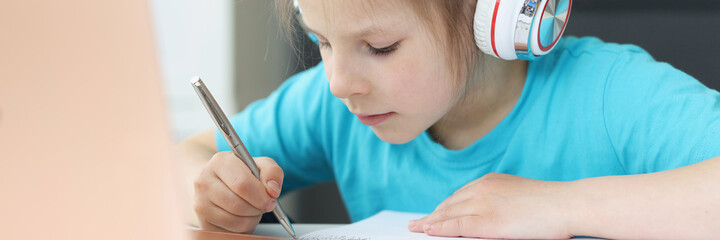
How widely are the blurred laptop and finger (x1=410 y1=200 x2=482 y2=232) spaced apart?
21 cm

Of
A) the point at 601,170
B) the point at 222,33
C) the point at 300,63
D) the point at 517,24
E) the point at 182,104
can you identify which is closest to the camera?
the point at 517,24

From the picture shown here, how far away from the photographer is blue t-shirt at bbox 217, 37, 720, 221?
1.74 feet

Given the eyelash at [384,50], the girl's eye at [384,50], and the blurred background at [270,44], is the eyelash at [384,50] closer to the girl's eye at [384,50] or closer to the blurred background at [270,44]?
the girl's eye at [384,50]

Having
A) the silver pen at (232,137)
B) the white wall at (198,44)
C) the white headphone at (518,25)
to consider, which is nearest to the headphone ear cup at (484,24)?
the white headphone at (518,25)

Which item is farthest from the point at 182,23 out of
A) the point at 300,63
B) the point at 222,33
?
the point at 300,63

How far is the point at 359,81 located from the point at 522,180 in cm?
15

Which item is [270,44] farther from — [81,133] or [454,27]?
[81,133]

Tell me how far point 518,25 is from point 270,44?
442 millimetres

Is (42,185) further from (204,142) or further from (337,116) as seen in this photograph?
(337,116)

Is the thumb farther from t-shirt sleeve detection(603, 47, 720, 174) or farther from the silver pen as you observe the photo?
t-shirt sleeve detection(603, 47, 720, 174)

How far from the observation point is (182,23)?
2.92 ft

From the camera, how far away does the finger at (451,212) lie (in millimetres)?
470

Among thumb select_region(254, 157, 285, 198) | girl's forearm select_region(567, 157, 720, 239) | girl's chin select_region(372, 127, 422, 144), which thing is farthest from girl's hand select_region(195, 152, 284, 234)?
girl's forearm select_region(567, 157, 720, 239)

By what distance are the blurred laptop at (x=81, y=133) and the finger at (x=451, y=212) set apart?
0.21 meters
